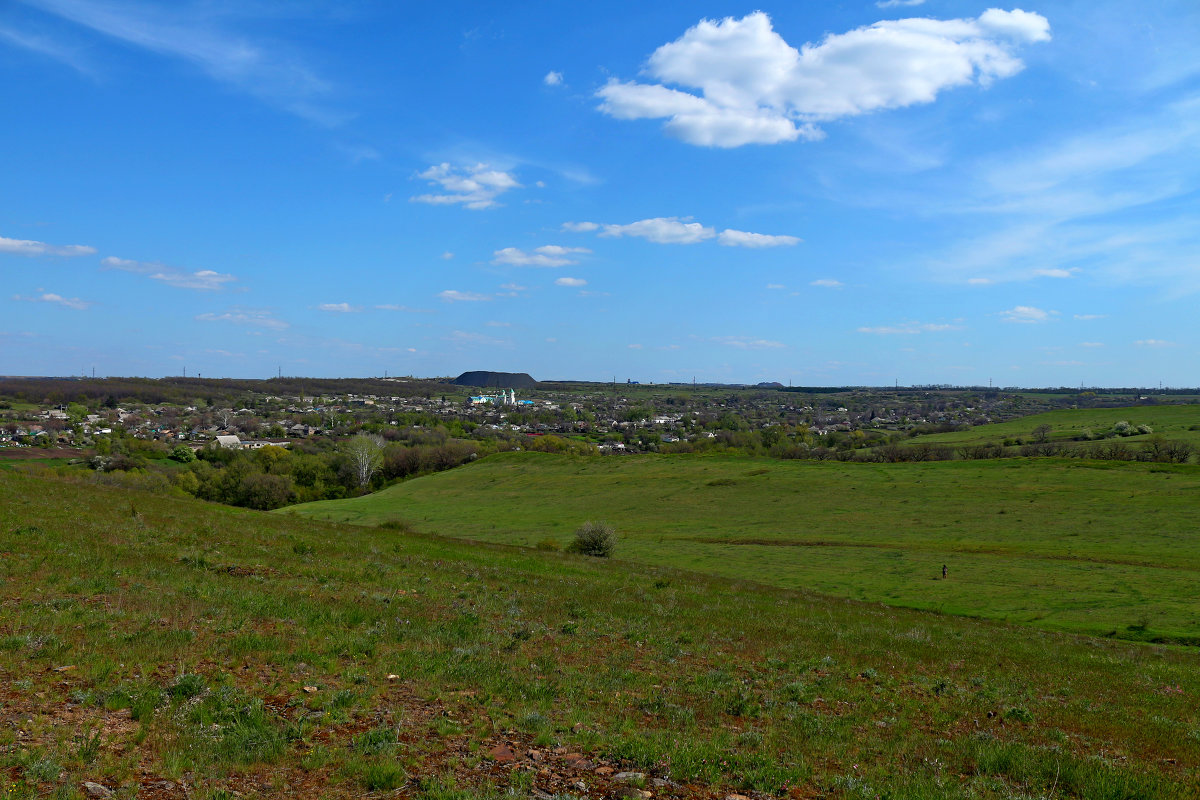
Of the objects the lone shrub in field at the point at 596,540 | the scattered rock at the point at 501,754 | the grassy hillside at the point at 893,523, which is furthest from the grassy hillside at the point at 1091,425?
the scattered rock at the point at 501,754

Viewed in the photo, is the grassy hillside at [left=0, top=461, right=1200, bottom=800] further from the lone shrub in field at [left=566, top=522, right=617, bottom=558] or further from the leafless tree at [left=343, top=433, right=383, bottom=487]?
the leafless tree at [left=343, top=433, right=383, bottom=487]

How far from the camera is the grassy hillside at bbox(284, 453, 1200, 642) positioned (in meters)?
41.3

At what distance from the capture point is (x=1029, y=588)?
42594 millimetres

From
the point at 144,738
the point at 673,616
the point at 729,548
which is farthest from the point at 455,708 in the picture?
the point at 729,548

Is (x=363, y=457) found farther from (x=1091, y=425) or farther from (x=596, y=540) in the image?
(x=1091, y=425)

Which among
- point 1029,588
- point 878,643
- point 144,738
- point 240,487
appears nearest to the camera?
point 144,738

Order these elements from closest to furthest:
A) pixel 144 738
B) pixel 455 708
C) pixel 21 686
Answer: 1. pixel 144 738
2. pixel 21 686
3. pixel 455 708

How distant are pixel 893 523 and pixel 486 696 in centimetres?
6605

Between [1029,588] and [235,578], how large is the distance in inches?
1749

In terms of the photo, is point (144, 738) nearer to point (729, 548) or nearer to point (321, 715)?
point (321, 715)

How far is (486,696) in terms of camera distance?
11039 millimetres

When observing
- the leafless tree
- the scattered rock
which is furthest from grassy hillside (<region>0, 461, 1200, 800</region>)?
the leafless tree

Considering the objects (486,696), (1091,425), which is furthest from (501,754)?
(1091,425)

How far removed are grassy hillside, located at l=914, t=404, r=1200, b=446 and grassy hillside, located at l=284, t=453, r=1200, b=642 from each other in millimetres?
45441
